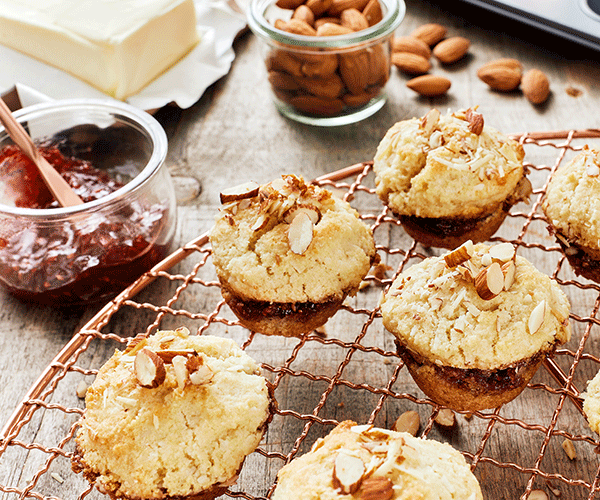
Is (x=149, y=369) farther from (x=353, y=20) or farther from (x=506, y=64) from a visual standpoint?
(x=506, y=64)

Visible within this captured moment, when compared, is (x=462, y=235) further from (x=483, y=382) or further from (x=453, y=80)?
(x=453, y=80)

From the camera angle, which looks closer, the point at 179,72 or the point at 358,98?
the point at 358,98

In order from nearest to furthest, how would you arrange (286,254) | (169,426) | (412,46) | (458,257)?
(169,426), (458,257), (286,254), (412,46)

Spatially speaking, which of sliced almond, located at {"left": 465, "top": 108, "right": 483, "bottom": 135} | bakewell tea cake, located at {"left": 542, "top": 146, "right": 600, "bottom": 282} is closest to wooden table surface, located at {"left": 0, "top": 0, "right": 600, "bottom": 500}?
bakewell tea cake, located at {"left": 542, "top": 146, "right": 600, "bottom": 282}

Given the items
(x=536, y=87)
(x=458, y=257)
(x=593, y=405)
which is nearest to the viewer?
(x=593, y=405)

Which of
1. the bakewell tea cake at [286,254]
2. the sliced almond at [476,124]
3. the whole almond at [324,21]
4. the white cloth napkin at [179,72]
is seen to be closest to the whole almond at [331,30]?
the whole almond at [324,21]

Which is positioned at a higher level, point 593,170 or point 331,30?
point 593,170

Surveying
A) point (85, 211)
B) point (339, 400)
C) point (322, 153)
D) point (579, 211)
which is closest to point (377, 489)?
point (339, 400)
